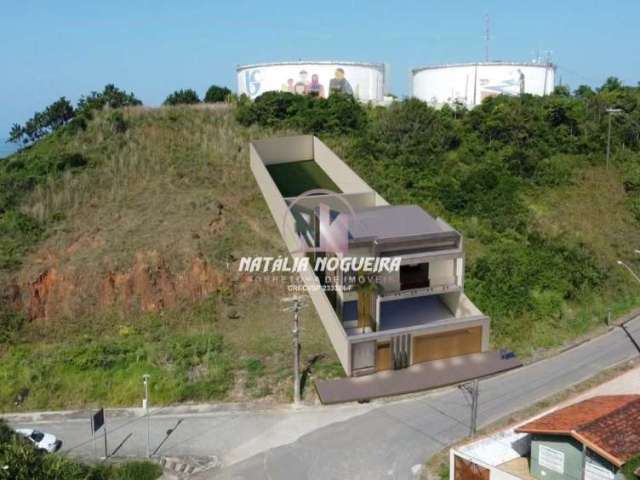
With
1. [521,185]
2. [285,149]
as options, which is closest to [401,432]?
[521,185]

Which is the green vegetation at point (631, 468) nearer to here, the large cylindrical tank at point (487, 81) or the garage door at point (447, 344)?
the garage door at point (447, 344)

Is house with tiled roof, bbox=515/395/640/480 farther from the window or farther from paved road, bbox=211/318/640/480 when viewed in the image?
the window

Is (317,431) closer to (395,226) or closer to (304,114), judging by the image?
(395,226)

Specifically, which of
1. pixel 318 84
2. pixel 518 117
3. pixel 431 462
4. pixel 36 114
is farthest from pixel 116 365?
pixel 318 84

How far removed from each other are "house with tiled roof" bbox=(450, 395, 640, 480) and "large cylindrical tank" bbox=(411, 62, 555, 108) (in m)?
47.2

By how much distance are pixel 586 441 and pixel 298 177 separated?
2807 centimetres

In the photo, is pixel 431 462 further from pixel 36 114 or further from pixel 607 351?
pixel 36 114

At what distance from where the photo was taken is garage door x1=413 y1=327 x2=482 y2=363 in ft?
67.4

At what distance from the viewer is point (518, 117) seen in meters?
43.6

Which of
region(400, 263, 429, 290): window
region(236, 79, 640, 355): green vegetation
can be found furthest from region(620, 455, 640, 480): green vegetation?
region(236, 79, 640, 355): green vegetation

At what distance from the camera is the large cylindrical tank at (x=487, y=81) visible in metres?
59.2

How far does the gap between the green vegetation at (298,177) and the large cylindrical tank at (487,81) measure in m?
24.1

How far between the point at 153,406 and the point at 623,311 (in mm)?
22419

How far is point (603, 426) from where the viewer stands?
13219 millimetres
